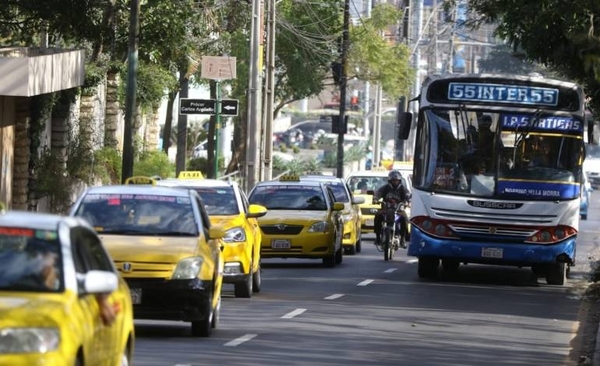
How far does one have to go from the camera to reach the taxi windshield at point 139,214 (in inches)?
615

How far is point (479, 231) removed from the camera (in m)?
24.1

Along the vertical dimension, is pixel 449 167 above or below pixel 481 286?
above

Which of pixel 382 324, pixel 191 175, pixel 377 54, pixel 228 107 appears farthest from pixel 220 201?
pixel 377 54

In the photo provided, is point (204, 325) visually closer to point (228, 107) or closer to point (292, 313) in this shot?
point (292, 313)

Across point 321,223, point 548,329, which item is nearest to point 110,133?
point 321,223

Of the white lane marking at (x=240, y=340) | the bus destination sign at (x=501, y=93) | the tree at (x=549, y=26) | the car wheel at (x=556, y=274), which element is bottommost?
the car wheel at (x=556, y=274)

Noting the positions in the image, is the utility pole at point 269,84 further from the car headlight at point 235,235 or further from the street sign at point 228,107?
the car headlight at point 235,235

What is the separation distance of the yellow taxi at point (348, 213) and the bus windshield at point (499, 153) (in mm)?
6437

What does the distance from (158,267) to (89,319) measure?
5.46 metres

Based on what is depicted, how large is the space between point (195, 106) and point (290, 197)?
437 cm

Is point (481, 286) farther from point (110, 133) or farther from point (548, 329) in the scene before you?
point (110, 133)

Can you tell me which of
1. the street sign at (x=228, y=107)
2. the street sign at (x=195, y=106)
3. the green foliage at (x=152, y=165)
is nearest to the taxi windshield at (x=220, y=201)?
the street sign at (x=195, y=106)

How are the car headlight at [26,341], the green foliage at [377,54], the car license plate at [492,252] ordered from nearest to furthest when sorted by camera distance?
1. the car headlight at [26,341]
2. the car license plate at [492,252]
3. the green foliage at [377,54]

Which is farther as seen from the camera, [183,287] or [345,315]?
[345,315]
